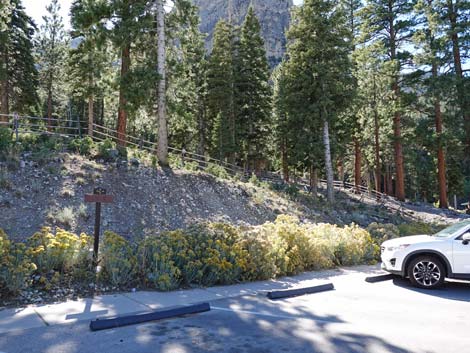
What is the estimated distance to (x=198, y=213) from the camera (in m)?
14.7

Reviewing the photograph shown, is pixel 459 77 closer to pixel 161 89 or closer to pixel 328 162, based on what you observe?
pixel 328 162

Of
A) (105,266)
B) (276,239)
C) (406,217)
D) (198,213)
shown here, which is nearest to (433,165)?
(406,217)

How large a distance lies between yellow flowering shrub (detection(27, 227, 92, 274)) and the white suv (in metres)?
6.48

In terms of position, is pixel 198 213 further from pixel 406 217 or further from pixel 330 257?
pixel 406 217

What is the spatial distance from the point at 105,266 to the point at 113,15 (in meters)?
14.0

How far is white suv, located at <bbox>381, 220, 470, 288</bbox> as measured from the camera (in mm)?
7844

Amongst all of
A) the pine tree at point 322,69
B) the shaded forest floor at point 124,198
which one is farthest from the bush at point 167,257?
the pine tree at point 322,69

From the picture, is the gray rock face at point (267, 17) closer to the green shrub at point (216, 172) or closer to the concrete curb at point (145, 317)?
the green shrub at point (216, 172)

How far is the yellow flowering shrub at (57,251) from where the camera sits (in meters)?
6.83

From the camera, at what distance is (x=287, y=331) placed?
16.6ft

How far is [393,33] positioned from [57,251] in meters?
29.6

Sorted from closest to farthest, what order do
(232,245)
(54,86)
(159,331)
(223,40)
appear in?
(159,331) → (232,245) → (223,40) → (54,86)

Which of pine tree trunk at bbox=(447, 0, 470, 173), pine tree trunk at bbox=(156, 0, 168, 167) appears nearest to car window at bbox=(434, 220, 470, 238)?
pine tree trunk at bbox=(156, 0, 168, 167)

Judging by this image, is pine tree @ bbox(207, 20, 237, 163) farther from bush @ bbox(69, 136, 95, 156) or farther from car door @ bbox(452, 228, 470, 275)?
car door @ bbox(452, 228, 470, 275)
